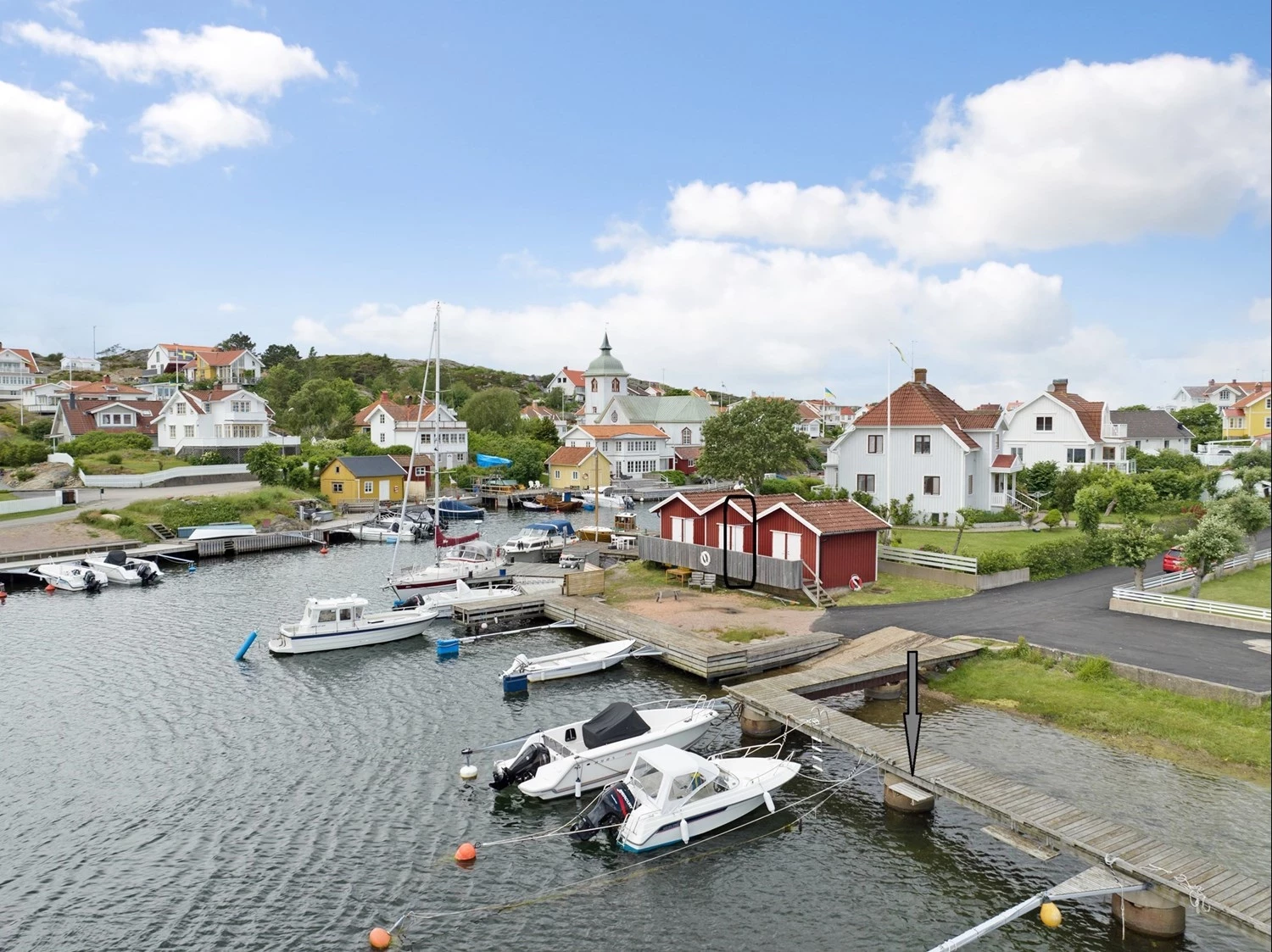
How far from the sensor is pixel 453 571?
1976 inches

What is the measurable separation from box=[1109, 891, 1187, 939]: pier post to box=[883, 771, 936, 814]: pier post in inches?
202

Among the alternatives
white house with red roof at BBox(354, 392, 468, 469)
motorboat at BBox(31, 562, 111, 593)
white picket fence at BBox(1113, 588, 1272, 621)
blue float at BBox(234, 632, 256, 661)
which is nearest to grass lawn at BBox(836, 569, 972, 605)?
white picket fence at BBox(1113, 588, 1272, 621)

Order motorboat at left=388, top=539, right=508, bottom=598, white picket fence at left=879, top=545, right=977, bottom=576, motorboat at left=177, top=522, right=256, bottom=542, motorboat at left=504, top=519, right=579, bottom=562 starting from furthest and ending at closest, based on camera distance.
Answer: motorboat at left=177, top=522, right=256, bottom=542 < motorboat at left=504, top=519, right=579, bottom=562 < motorboat at left=388, top=539, right=508, bottom=598 < white picket fence at left=879, top=545, right=977, bottom=576

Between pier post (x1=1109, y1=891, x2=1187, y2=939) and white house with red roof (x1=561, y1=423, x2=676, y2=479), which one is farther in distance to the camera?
white house with red roof (x1=561, y1=423, x2=676, y2=479)

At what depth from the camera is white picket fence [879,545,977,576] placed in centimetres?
4038

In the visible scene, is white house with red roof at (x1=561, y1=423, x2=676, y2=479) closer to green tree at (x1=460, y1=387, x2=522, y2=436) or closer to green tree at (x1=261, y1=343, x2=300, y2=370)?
green tree at (x1=460, y1=387, x2=522, y2=436)

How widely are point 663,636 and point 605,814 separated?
45.2 feet

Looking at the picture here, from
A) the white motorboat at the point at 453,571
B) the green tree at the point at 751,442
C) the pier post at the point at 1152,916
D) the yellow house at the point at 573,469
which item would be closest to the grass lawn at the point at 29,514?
the white motorboat at the point at 453,571

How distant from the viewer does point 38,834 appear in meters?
21.2

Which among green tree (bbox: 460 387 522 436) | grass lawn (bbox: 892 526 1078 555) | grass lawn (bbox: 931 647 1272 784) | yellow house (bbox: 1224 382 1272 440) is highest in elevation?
green tree (bbox: 460 387 522 436)

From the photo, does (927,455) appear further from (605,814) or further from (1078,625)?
(605,814)

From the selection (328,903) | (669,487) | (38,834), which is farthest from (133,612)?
(669,487)

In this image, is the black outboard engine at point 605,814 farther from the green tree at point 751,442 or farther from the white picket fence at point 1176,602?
the green tree at point 751,442

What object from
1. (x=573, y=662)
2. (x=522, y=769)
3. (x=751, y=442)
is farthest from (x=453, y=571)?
(x=751, y=442)
